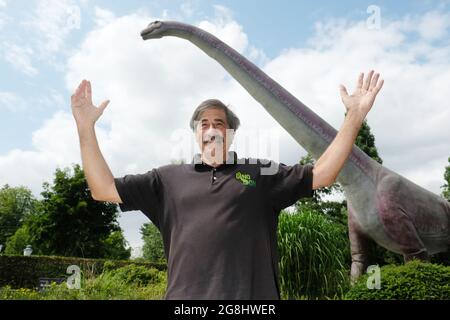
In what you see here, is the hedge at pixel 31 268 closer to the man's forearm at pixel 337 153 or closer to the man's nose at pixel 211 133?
the man's nose at pixel 211 133

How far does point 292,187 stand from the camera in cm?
184

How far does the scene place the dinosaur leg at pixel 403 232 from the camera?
5.74 meters

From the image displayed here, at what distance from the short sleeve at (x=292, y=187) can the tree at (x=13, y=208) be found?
47048 millimetres

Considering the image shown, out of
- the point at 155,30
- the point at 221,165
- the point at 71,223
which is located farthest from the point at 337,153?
the point at 71,223

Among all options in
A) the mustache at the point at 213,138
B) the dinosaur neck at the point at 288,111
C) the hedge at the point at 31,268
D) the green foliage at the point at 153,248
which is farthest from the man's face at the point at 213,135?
the green foliage at the point at 153,248

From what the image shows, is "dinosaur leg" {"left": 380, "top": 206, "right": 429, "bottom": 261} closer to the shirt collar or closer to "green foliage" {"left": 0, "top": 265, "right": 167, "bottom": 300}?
"green foliage" {"left": 0, "top": 265, "right": 167, "bottom": 300}

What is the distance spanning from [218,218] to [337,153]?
1.75ft

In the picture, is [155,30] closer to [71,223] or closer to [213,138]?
[213,138]

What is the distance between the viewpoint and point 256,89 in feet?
19.4

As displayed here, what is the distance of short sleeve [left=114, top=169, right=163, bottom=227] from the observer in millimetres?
1888

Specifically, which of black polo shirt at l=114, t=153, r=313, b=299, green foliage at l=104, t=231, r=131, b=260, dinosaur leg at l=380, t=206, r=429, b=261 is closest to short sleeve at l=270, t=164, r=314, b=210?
black polo shirt at l=114, t=153, r=313, b=299

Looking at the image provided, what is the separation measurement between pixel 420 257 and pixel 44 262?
15605mm

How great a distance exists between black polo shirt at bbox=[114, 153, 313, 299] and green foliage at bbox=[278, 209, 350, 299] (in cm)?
615
